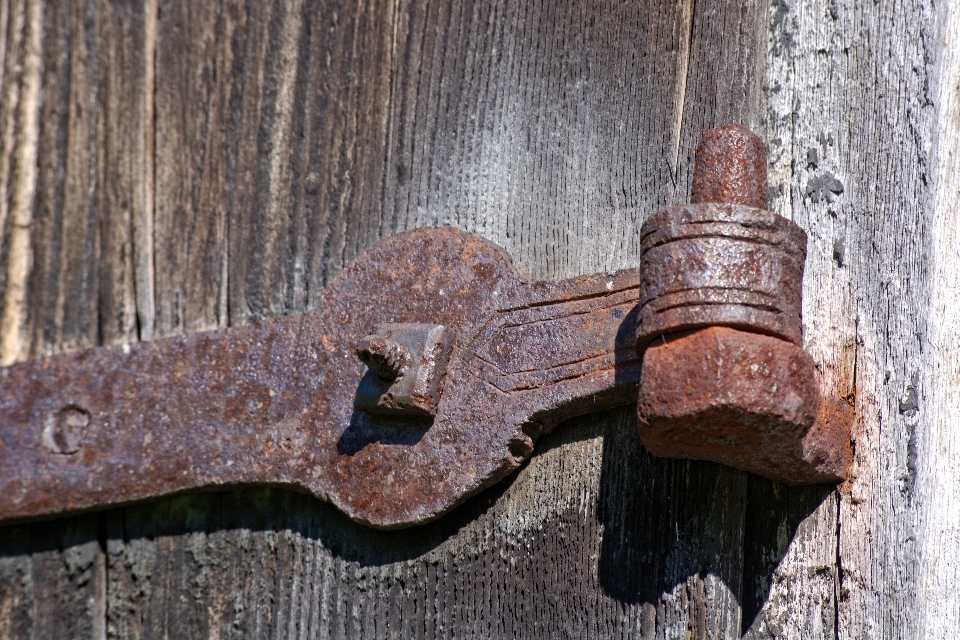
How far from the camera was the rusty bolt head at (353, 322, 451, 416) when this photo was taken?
0.90m

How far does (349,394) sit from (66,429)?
387 mm

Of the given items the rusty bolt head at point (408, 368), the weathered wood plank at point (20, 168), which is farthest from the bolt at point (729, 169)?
the weathered wood plank at point (20, 168)

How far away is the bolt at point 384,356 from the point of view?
888 mm

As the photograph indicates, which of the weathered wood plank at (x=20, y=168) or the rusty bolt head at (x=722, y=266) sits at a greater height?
the weathered wood plank at (x=20, y=168)

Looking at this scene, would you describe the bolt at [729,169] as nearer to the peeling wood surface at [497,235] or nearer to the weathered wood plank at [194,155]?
the peeling wood surface at [497,235]

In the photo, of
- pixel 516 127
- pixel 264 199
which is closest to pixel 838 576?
pixel 516 127

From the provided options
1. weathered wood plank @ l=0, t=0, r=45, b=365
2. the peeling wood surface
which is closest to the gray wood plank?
the peeling wood surface

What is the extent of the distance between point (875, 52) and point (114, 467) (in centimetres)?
98

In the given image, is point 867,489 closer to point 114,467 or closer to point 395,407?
point 395,407

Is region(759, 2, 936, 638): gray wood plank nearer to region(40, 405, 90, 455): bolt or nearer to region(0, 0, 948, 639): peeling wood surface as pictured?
region(0, 0, 948, 639): peeling wood surface

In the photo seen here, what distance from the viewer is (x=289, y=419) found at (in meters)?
1.01

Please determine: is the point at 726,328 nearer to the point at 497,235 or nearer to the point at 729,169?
the point at 729,169

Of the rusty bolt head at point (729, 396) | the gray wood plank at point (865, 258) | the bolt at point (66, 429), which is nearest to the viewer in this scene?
the rusty bolt head at point (729, 396)

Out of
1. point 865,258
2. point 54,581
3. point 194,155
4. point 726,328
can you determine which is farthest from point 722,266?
point 54,581
